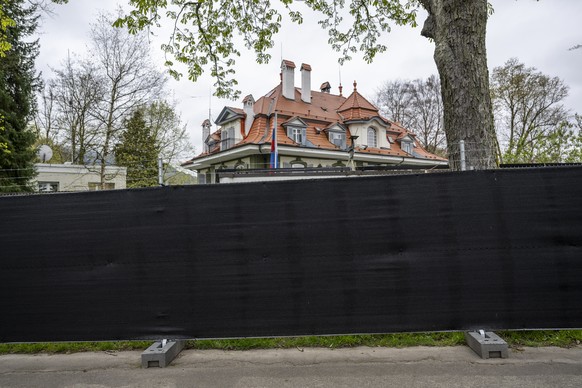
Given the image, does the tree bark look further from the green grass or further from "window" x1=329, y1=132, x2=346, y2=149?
"window" x1=329, y1=132, x2=346, y2=149

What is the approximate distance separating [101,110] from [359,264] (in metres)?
24.6

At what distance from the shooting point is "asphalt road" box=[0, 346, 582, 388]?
10.8 ft

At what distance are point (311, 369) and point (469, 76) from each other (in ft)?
16.1

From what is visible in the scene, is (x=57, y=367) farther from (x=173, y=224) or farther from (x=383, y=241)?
(x=383, y=241)

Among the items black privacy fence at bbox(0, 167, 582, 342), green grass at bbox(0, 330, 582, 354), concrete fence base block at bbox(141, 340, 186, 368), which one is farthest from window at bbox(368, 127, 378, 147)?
concrete fence base block at bbox(141, 340, 186, 368)

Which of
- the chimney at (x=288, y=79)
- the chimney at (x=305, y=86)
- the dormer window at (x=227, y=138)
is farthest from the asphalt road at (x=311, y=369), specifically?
the chimney at (x=305, y=86)

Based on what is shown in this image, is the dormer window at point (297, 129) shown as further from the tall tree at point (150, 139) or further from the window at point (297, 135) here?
the tall tree at point (150, 139)

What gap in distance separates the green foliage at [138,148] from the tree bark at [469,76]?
79.7ft

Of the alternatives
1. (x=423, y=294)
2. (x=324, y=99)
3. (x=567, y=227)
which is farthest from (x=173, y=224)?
(x=324, y=99)

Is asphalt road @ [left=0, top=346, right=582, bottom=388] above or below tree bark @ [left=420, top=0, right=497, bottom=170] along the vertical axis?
below

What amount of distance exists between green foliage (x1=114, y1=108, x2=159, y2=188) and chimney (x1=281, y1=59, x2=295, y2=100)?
11.4 m

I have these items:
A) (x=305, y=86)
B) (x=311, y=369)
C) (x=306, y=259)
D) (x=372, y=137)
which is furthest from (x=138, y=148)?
(x=311, y=369)

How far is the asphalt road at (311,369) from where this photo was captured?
3.29 meters

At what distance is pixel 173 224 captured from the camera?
3869 millimetres
